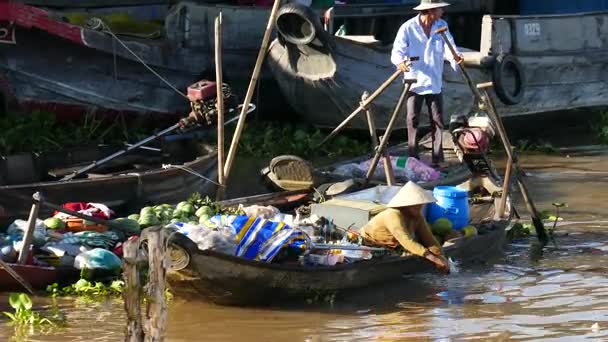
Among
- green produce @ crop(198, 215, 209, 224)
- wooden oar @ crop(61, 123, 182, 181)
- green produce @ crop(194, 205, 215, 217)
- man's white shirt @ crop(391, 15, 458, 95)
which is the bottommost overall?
green produce @ crop(198, 215, 209, 224)

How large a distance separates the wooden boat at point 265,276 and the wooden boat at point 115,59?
5584 millimetres

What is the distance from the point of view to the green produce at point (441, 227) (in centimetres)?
851

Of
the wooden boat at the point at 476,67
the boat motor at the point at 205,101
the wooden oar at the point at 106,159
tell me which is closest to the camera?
the wooden oar at the point at 106,159

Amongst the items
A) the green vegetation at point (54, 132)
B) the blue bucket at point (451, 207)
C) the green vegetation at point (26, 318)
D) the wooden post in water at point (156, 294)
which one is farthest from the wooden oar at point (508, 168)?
the green vegetation at point (54, 132)

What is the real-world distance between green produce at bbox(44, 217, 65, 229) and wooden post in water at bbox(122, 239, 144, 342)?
318 cm

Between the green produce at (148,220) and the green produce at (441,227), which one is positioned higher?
the green produce at (148,220)

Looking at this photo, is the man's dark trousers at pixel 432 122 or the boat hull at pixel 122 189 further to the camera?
the man's dark trousers at pixel 432 122

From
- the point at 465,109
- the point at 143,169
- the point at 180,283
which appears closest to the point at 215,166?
the point at 143,169

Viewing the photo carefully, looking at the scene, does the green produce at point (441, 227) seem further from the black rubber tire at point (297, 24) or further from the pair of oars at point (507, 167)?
the black rubber tire at point (297, 24)

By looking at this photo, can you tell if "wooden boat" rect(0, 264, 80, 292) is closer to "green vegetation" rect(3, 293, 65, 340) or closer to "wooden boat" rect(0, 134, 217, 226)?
"green vegetation" rect(3, 293, 65, 340)

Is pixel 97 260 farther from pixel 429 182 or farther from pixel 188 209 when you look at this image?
pixel 429 182

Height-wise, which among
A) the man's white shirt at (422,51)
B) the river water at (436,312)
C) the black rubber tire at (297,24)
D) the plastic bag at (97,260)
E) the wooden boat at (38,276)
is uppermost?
the black rubber tire at (297,24)

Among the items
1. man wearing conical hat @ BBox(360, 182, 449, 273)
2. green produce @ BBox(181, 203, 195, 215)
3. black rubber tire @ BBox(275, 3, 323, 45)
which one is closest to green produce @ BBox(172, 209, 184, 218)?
green produce @ BBox(181, 203, 195, 215)

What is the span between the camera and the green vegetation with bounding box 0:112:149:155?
12148 millimetres
